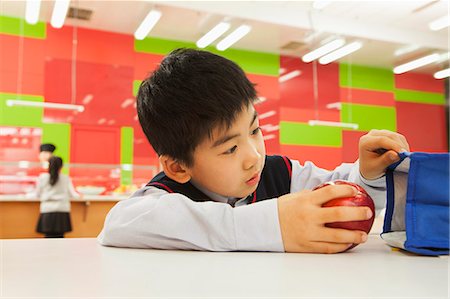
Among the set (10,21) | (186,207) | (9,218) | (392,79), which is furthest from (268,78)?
(186,207)

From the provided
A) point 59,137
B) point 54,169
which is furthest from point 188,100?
point 59,137

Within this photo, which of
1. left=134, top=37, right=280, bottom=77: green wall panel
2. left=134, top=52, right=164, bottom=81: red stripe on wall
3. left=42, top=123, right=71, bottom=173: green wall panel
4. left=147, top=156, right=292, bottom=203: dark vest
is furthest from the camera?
left=134, top=37, right=280, bottom=77: green wall panel

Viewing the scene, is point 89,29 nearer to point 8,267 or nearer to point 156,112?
point 156,112

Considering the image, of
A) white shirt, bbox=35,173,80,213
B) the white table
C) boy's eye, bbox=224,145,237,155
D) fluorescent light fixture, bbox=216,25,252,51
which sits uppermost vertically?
fluorescent light fixture, bbox=216,25,252,51

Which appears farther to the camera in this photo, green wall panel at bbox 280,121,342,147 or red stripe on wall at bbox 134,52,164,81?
green wall panel at bbox 280,121,342,147

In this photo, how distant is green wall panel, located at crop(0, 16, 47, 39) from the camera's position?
5.35 meters

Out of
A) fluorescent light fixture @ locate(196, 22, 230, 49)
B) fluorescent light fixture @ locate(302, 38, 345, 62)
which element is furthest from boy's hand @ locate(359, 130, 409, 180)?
fluorescent light fixture @ locate(302, 38, 345, 62)

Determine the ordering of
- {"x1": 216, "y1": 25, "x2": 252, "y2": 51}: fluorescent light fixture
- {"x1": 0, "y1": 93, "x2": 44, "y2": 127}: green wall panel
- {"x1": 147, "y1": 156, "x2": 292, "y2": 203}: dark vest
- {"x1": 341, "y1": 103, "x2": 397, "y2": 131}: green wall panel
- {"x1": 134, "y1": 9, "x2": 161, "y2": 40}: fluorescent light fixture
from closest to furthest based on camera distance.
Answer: {"x1": 147, "y1": 156, "x2": 292, "y2": 203}: dark vest, {"x1": 134, "y1": 9, "x2": 161, "y2": 40}: fluorescent light fixture, {"x1": 216, "y1": 25, "x2": 252, "y2": 51}: fluorescent light fixture, {"x1": 0, "y1": 93, "x2": 44, "y2": 127}: green wall panel, {"x1": 341, "y1": 103, "x2": 397, "y2": 131}: green wall panel

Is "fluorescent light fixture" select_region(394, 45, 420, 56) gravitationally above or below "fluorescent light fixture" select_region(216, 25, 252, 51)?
above

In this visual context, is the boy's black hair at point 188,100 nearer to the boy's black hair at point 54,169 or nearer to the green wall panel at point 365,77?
the boy's black hair at point 54,169

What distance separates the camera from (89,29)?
571cm

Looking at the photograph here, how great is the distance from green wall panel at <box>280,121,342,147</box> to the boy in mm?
5596

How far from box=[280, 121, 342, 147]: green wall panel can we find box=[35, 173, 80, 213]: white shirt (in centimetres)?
332

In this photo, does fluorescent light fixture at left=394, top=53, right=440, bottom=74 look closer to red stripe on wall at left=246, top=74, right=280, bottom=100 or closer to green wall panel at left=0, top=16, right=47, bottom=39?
red stripe on wall at left=246, top=74, right=280, bottom=100
